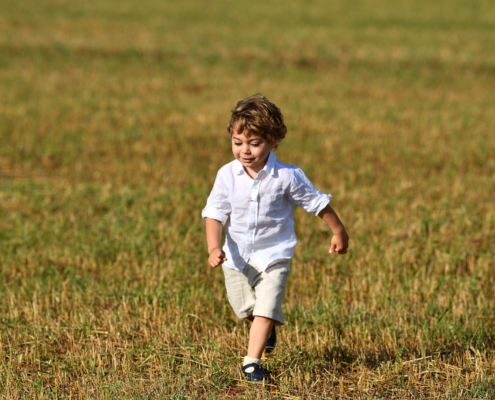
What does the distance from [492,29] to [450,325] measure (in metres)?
25.8

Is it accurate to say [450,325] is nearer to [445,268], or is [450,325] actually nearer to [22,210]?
[445,268]

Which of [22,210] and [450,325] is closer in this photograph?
[450,325]

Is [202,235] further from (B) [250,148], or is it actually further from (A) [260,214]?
(B) [250,148]

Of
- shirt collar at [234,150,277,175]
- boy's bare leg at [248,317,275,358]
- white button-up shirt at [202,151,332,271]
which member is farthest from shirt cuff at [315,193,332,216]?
boy's bare leg at [248,317,275,358]

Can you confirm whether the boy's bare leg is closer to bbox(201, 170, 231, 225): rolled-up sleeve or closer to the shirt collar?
bbox(201, 170, 231, 225): rolled-up sleeve

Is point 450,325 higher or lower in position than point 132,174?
lower

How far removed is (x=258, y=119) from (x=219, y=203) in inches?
22.9

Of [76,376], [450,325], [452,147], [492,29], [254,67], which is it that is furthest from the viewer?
[492,29]

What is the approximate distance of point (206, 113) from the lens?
12.7 meters

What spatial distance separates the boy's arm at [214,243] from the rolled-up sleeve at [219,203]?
0.11 ft

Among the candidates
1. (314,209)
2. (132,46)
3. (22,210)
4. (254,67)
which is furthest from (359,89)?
(314,209)

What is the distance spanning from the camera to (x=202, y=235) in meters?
6.41

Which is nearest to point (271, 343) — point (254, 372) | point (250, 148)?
point (254, 372)

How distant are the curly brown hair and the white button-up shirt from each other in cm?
20
